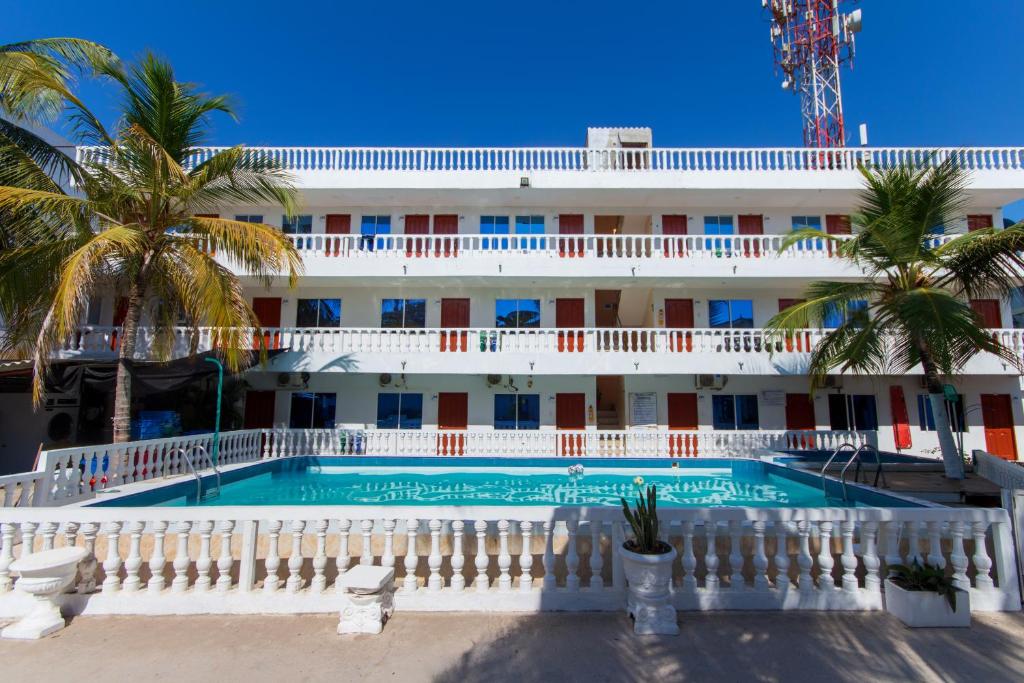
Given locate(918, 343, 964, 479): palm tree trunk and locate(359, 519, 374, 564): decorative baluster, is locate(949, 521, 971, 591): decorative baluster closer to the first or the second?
locate(359, 519, 374, 564): decorative baluster

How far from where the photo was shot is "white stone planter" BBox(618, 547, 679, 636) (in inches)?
146

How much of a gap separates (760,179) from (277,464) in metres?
16.1

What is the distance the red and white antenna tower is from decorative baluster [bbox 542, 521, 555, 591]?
75.8 feet

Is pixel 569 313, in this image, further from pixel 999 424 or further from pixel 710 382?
pixel 999 424

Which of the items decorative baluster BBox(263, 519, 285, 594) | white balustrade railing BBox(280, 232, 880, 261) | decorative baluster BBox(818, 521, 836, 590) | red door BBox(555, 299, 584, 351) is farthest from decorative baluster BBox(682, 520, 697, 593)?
red door BBox(555, 299, 584, 351)

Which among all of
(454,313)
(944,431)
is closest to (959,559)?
(944,431)

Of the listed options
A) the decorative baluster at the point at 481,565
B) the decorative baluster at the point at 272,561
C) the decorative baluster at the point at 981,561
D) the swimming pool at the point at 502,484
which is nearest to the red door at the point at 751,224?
the swimming pool at the point at 502,484

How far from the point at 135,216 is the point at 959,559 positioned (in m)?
12.4

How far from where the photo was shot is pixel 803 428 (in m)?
15.6

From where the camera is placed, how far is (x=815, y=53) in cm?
2158

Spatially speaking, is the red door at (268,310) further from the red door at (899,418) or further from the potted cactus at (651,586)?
the red door at (899,418)

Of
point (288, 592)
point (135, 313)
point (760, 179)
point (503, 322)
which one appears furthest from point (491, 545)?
point (760, 179)

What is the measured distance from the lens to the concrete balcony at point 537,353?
553 inches

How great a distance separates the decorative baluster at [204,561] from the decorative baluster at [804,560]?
4.98m
